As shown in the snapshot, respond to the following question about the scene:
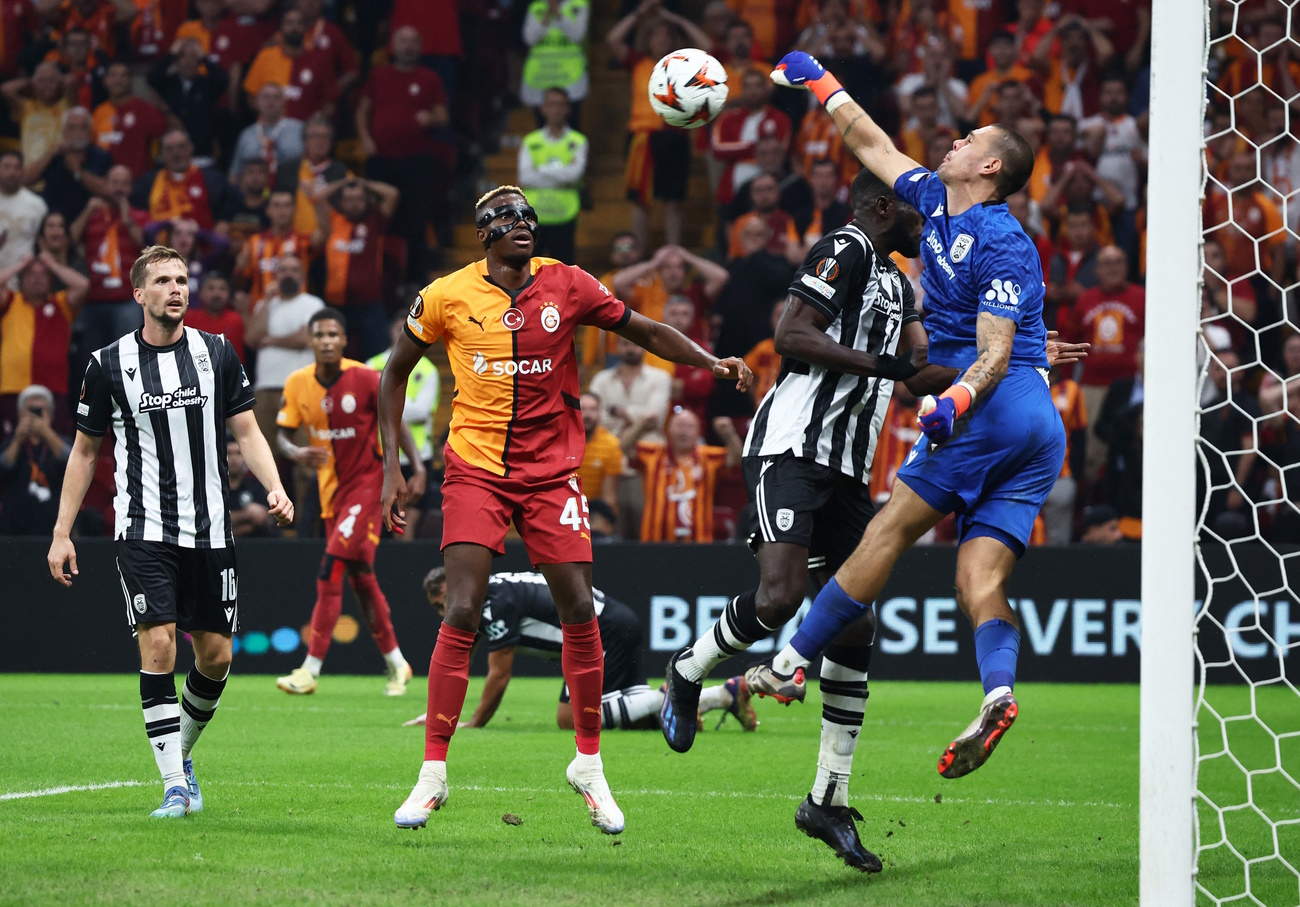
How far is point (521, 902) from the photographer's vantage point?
176 inches

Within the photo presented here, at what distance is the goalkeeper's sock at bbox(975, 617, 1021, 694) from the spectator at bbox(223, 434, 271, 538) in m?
9.86

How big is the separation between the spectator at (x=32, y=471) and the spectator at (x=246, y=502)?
1.64 meters

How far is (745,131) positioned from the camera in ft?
52.3

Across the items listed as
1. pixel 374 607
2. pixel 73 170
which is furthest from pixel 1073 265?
pixel 73 170

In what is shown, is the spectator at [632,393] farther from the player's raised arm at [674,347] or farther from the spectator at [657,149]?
the player's raised arm at [674,347]

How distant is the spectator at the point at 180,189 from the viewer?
1580 centimetres

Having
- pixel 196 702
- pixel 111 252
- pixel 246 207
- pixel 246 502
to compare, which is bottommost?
pixel 196 702

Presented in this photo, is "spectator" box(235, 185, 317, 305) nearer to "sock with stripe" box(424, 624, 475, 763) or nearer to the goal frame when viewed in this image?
"sock with stripe" box(424, 624, 475, 763)

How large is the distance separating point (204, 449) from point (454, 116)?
1185 cm

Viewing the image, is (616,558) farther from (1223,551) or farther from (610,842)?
(610,842)

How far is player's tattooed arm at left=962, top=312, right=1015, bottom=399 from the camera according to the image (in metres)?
4.78

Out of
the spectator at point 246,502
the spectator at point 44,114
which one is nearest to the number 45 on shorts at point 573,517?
the spectator at point 246,502

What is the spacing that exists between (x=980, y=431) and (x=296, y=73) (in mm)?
13437

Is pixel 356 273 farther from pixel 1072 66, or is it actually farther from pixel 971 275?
pixel 971 275
